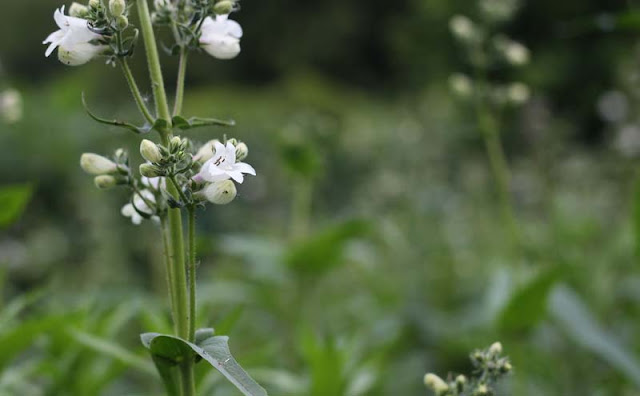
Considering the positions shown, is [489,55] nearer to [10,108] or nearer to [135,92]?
[10,108]

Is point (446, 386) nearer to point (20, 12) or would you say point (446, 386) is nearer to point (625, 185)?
point (625, 185)

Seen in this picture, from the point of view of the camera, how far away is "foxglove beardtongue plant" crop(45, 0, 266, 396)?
1.55m

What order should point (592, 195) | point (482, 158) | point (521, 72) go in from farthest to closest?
point (521, 72)
point (482, 158)
point (592, 195)

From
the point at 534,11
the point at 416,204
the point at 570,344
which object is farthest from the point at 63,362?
the point at 534,11

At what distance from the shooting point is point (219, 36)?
1780 millimetres

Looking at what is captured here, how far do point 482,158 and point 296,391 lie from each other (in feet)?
31.4

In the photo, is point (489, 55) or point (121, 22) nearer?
point (121, 22)

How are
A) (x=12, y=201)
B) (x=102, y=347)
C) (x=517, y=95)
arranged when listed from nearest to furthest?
(x=102, y=347), (x=12, y=201), (x=517, y=95)

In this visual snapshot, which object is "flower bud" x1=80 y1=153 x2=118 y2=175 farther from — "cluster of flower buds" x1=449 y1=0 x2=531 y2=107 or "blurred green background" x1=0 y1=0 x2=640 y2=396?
"cluster of flower buds" x1=449 y1=0 x2=531 y2=107

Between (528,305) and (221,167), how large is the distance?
1670mm

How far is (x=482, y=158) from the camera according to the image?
11.8 meters

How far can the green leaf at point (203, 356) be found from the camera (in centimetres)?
138

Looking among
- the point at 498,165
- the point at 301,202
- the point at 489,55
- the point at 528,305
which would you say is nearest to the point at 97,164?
the point at 528,305

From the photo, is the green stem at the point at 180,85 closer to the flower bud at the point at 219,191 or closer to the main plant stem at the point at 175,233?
the main plant stem at the point at 175,233
